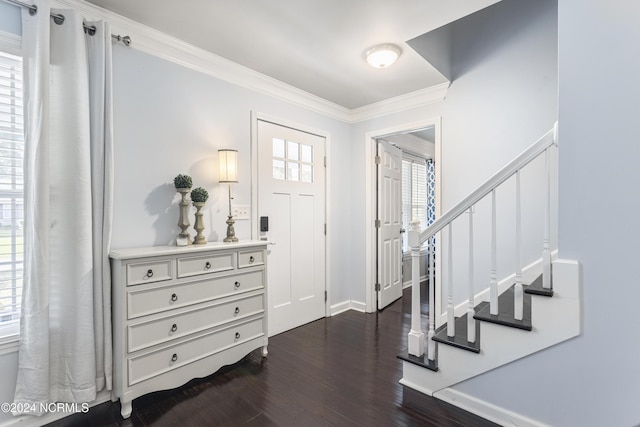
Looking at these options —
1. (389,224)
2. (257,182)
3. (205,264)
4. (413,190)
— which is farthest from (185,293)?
(413,190)

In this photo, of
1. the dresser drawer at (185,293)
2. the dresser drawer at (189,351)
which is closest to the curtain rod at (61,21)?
the dresser drawer at (185,293)

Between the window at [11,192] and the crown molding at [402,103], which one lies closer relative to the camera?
the window at [11,192]

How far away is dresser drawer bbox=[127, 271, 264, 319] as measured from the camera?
178 cm

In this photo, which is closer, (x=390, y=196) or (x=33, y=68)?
(x=33, y=68)

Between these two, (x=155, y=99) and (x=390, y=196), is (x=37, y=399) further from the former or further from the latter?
(x=390, y=196)

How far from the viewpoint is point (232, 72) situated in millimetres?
2570

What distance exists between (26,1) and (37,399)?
83.9 inches

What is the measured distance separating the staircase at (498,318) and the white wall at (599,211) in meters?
0.08

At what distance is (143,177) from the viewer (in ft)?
6.84

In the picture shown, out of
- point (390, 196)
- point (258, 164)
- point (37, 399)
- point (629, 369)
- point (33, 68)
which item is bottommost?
point (37, 399)

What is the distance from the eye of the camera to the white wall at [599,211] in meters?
1.40

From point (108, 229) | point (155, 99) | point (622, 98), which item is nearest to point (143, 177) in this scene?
point (108, 229)

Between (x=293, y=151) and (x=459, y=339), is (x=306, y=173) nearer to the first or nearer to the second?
(x=293, y=151)

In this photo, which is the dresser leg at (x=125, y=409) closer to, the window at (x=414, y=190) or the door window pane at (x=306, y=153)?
the door window pane at (x=306, y=153)
